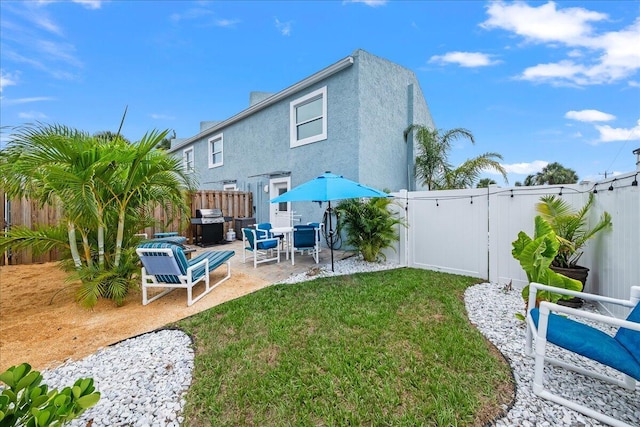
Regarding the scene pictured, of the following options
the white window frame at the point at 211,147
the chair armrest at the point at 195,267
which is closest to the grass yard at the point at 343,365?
the chair armrest at the point at 195,267

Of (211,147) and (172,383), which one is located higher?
(211,147)

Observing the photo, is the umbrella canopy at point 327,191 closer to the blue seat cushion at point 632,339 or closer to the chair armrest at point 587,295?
the chair armrest at point 587,295

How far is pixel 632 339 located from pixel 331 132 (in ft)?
28.0

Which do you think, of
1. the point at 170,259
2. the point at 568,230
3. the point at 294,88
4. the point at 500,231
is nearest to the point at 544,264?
the point at 568,230

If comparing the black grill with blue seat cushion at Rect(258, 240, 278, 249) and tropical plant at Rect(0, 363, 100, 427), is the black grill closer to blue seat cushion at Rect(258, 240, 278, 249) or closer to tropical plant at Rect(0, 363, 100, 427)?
blue seat cushion at Rect(258, 240, 278, 249)

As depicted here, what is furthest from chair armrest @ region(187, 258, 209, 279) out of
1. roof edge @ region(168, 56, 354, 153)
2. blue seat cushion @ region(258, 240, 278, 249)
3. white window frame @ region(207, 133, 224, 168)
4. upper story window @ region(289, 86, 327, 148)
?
white window frame @ region(207, 133, 224, 168)

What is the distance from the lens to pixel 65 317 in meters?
4.17

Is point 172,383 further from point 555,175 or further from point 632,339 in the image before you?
point 555,175

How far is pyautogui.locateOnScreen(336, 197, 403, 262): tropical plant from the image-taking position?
7164mm

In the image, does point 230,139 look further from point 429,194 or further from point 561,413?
point 561,413

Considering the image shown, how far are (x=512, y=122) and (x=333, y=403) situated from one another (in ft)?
41.5

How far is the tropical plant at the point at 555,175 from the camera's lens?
18.8 m

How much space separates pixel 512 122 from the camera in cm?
1062

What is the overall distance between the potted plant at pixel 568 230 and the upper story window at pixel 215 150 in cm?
1473
